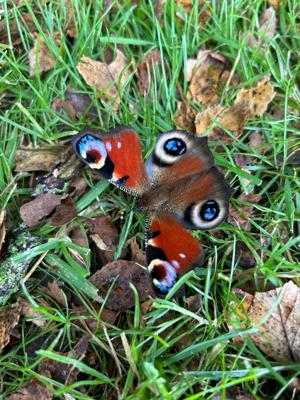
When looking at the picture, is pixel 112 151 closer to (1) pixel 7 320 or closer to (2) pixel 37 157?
(2) pixel 37 157

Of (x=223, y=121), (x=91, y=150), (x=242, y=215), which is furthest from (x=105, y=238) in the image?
(x=223, y=121)

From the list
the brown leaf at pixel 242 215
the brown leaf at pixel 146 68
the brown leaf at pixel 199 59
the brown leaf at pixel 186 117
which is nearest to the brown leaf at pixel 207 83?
the brown leaf at pixel 199 59

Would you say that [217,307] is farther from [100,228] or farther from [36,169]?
[36,169]

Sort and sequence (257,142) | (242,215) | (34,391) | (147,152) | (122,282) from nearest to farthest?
(34,391) < (122,282) < (242,215) < (147,152) < (257,142)

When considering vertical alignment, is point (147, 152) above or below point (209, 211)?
above

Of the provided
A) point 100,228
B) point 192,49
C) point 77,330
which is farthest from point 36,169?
point 192,49

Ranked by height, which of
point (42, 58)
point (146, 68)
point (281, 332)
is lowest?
point (281, 332)
